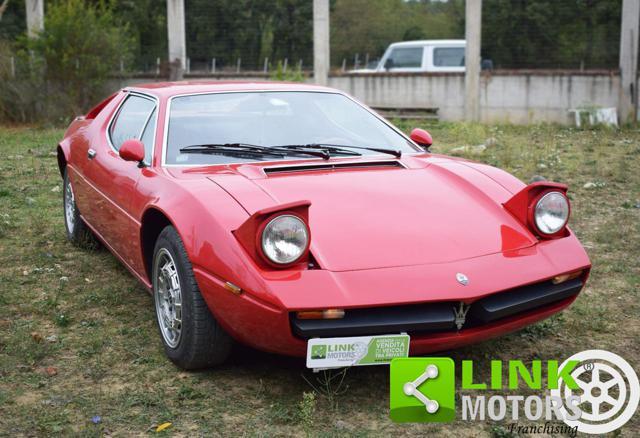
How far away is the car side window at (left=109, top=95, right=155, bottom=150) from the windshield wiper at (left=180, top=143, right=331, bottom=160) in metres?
0.60

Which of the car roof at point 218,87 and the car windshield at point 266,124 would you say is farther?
the car roof at point 218,87

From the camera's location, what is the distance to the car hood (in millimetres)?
3312

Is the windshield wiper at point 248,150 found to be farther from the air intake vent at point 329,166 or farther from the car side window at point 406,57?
the car side window at point 406,57

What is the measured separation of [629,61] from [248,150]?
1234cm

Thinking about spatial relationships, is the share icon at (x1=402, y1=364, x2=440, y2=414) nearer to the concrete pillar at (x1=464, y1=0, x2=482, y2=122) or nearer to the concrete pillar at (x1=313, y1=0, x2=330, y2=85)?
the concrete pillar at (x1=464, y1=0, x2=482, y2=122)

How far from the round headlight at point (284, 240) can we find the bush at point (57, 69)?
44.7ft

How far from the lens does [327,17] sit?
1692 centimetres

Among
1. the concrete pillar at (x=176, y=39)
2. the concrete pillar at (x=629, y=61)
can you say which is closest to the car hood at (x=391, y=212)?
the concrete pillar at (x=629, y=61)

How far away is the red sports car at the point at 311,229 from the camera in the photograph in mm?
3129

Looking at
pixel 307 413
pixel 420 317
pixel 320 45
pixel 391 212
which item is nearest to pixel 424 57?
pixel 320 45

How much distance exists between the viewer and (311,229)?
3.40m

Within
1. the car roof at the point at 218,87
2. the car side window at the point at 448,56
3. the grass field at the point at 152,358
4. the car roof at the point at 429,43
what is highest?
the car roof at the point at 429,43

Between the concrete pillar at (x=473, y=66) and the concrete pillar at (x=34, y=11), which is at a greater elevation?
the concrete pillar at (x=34, y=11)

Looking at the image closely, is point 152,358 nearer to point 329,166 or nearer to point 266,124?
point 329,166
